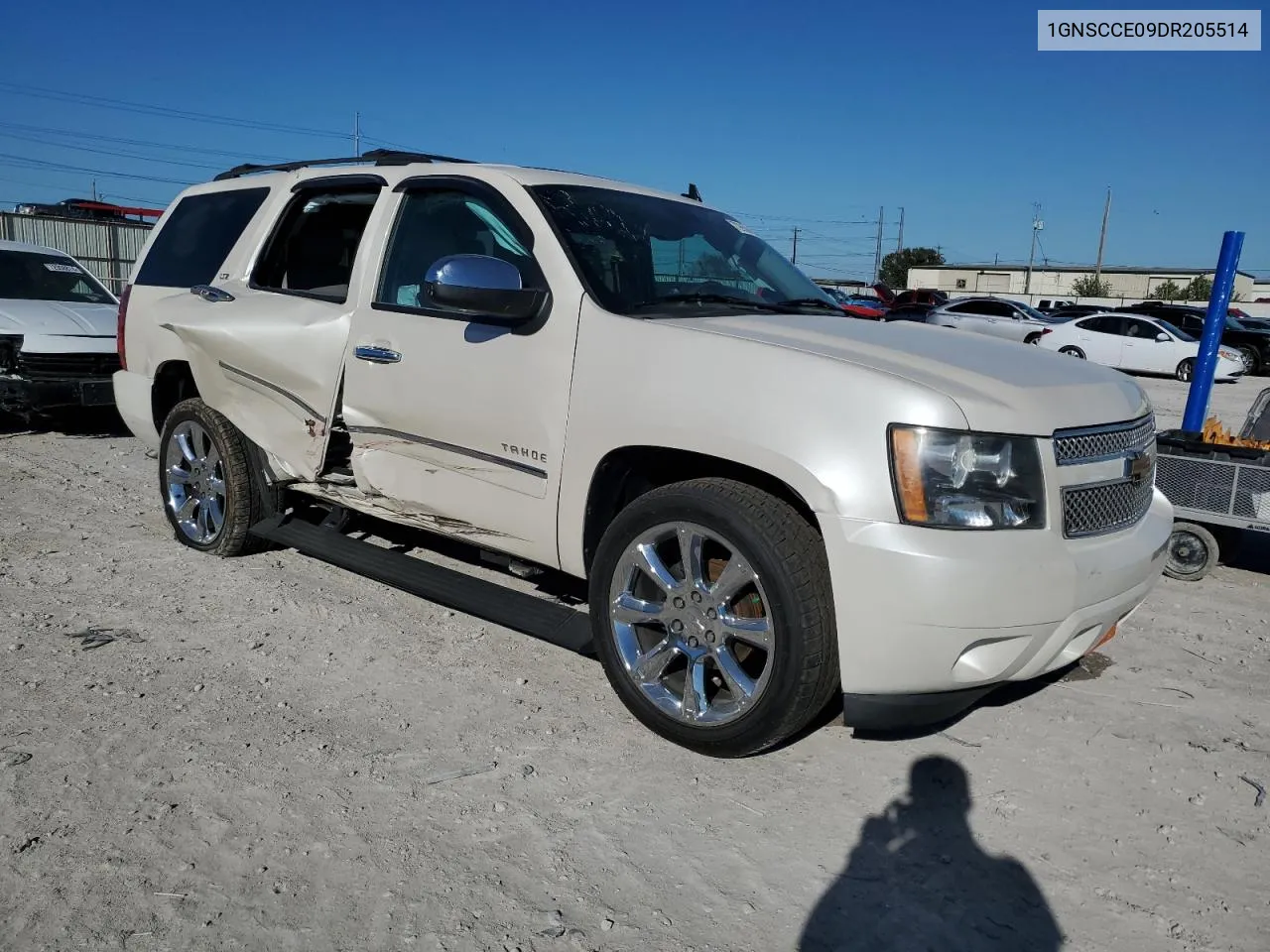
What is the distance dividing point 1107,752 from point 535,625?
2057mm

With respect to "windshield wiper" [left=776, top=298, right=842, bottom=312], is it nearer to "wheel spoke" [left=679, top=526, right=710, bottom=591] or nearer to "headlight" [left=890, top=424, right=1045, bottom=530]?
"wheel spoke" [left=679, top=526, right=710, bottom=591]

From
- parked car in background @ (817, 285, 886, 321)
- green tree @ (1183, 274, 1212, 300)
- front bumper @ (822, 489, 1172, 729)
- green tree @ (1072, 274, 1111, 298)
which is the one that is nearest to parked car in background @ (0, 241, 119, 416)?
parked car in background @ (817, 285, 886, 321)

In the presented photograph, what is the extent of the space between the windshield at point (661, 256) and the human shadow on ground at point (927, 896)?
195 centimetres

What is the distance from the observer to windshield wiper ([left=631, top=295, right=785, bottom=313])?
3.70m

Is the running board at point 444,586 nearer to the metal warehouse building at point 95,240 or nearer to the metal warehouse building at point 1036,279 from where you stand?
the metal warehouse building at point 95,240

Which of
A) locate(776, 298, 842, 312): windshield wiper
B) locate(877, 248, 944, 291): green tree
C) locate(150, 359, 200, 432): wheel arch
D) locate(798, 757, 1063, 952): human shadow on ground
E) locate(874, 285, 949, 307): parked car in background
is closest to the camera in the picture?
locate(798, 757, 1063, 952): human shadow on ground

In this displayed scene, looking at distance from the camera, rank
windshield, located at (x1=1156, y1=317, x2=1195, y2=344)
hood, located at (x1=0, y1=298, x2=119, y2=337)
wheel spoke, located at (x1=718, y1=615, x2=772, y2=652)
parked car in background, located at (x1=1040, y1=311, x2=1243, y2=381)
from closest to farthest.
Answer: wheel spoke, located at (x1=718, y1=615, x2=772, y2=652) < hood, located at (x1=0, y1=298, x2=119, y2=337) < parked car in background, located at (x1=1040, y1=311, x2=1243, y2=381) < windshield, located at (x1=1156, y1=317, x2=1195, y2=344)

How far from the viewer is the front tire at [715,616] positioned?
2.97 metres

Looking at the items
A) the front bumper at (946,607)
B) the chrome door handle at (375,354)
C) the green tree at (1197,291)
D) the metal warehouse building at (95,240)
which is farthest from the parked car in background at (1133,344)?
the green tree at (1197,291)

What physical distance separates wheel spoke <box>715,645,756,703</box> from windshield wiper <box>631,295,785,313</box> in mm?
1280

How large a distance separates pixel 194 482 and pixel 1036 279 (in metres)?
89.6

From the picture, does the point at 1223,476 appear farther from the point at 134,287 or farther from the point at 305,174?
the point at 134,287

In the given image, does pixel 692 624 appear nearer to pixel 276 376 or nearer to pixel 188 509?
pixel 276 376

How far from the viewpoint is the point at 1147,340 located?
903 inches
